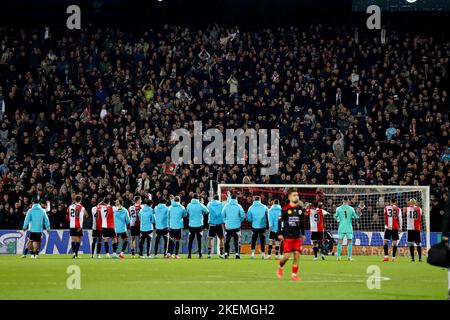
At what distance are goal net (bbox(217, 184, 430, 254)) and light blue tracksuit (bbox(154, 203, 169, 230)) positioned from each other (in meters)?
2.69

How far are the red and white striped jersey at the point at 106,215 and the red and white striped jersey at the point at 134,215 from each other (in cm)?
106

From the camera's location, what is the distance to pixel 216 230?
32.0m

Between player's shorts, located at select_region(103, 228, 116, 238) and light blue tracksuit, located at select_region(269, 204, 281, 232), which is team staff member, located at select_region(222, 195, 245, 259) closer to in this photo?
light blue tracksuit, located at select_region(269, 204, 281, 232)

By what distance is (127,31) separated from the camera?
44844mm

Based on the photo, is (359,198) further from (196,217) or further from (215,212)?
(196,217)

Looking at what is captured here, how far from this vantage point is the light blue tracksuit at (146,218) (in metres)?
31.7

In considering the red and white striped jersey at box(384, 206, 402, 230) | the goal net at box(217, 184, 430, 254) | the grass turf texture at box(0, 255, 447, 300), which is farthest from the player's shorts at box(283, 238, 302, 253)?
the goal net at box(217, 184, 430, 254)

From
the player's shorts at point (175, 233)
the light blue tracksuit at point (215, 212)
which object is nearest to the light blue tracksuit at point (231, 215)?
the light blue tracksuit at point (215, 212)

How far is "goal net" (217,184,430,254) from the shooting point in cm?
3412

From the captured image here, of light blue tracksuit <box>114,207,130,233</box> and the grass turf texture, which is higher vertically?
light blue tracksuit <box>114,207,130,233</box>

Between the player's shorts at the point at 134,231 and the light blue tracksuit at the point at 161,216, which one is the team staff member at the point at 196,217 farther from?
the player's shorts at the point at 134,231

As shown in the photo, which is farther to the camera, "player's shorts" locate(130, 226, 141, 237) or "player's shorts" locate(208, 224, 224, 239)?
"player's shorts" locate(130, 226, 141, 237)

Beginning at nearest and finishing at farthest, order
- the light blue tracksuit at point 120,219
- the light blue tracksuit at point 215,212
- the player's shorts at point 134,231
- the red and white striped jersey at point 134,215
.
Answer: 1. the light blue tracksuit at point 215,212
2. the light blue tracksuit at point 120,219
3. the red and white striped jersey at point 134,215
4. the player's shorts at point 134,231

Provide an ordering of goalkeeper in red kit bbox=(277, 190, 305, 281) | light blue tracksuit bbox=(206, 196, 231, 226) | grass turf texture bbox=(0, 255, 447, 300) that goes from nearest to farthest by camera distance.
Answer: grass turf texture bbox=(0, 255, 447, 300) < goalkeeper in red kit bbox=(277, 190, 305, 281) < light blue tracksuit bbox=(206, 196, 231, 226)
